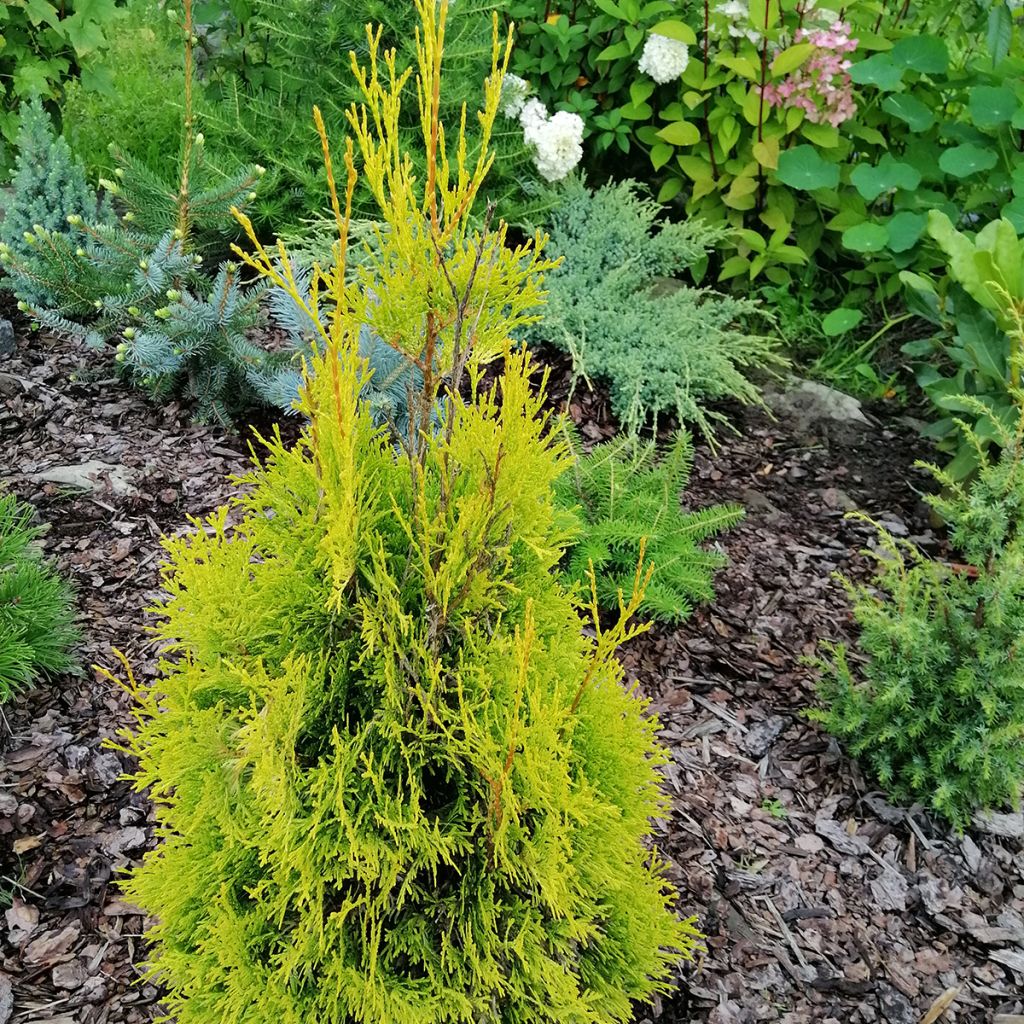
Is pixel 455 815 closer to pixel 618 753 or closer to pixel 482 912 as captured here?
pixel 482 912

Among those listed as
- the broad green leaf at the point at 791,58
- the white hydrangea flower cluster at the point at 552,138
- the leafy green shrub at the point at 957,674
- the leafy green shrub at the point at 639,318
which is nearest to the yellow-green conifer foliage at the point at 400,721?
the leafy green shrub at the point at 957,674

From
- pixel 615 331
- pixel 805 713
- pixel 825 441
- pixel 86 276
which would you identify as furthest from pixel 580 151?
pixel 805 713

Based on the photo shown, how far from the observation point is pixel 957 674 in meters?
2.40

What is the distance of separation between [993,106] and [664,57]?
142 cm

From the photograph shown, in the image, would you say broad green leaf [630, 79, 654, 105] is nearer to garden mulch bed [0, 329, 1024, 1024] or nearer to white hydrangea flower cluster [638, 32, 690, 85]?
white hydrangea flower cluster [638, 32, 690, 85]

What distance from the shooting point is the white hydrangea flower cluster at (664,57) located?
4.14m

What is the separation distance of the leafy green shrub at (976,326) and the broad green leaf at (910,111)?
2.76 ft

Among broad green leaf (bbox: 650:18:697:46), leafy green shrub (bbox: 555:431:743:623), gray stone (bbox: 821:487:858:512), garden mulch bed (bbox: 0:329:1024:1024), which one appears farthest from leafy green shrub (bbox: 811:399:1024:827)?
broad green leaf (bbox: 650:18:697:46)

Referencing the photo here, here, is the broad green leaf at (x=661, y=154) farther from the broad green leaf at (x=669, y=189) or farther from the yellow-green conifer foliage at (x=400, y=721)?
the yellow-green conifer foliage at (x=400, y=721)

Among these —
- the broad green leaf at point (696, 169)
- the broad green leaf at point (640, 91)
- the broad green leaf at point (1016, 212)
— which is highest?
the broad green leaf at point (640, 91)

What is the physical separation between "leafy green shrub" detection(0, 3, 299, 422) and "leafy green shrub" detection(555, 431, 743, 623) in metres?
1.06

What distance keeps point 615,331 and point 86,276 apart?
215 cm

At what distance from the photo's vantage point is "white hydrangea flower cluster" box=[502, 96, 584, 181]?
A: 4188mm

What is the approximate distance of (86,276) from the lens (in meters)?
3.52
